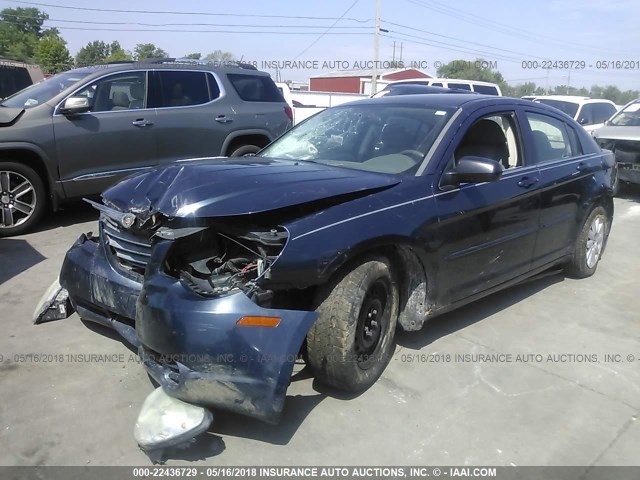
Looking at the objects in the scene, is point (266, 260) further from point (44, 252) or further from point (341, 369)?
point (44, 252)

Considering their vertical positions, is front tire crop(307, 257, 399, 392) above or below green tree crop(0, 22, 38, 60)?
below

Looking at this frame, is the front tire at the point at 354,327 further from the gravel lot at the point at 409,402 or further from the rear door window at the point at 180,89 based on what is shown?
the rear door window at the point at 180,89

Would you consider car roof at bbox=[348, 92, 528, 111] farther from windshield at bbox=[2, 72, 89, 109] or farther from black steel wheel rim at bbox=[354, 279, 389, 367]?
windshield at bbox=[2, 72, 89, 109]

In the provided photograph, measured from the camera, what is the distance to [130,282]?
324 cm

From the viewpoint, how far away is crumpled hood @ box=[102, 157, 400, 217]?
2909 millimetres

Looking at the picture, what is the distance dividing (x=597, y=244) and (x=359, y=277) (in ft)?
12.1

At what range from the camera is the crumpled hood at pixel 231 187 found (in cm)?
291

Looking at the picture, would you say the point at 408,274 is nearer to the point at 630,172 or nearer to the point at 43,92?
the point at 43,92

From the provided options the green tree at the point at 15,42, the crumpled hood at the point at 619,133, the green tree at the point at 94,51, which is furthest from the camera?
the green tree at the point at 94,51

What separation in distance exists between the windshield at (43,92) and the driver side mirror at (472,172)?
4.91m

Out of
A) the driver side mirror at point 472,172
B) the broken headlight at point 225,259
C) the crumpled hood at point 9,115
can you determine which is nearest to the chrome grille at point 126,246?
the broken headlight at point 225,259

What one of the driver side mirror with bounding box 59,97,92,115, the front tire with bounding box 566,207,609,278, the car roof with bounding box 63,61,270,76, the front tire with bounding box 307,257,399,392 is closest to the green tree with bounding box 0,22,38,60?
the car roof with bounding box 63,61,270,76

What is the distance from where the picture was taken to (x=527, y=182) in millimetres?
4422

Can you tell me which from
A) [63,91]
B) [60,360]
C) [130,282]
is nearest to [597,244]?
[130,282]
